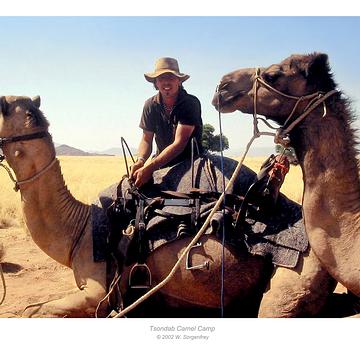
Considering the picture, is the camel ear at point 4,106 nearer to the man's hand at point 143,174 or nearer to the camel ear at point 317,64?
the man's hand at point 143,174

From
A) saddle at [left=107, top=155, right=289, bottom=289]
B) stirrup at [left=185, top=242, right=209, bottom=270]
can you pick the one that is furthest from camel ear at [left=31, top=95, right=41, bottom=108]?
stirrup at [left=185, top=242, right=209, bottom=270]

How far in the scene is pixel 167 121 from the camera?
4.79 metres

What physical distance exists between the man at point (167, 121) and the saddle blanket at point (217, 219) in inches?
5.7

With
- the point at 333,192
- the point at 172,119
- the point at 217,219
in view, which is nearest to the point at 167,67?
the point at 172,119

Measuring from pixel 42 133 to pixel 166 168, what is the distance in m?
1.10

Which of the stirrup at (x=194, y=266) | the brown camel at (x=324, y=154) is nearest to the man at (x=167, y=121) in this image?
the stirrup at (x=194, y=266)

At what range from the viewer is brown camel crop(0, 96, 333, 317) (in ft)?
11.5

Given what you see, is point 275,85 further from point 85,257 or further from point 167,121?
point 85,257

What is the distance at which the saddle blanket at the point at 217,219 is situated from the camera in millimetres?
3643

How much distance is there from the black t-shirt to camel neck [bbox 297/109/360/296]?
58.7 inches

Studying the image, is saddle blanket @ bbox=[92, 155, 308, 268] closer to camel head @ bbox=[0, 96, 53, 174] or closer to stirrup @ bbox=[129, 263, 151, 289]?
stirrup @ bbox=[129, 263, 151, 289]

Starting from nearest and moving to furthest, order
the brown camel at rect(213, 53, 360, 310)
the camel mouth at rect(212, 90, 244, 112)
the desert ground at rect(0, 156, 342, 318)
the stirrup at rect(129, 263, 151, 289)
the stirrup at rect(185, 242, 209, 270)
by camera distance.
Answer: the brown camel at rect(213, 53, 360, 310)
the camel mouth at rect(212, 90, 244, 112)
the stirrup at rect(185, 242, 209, 270)
the stirrup at rect(129, 263, 151, 289)
the desert ground at rect(0, 156, 342, 318)

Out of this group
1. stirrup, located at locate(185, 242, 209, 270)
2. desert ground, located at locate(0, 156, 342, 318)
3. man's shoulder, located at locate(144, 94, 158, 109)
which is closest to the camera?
stirrup, located at locate(185, 242, 209, 270)
